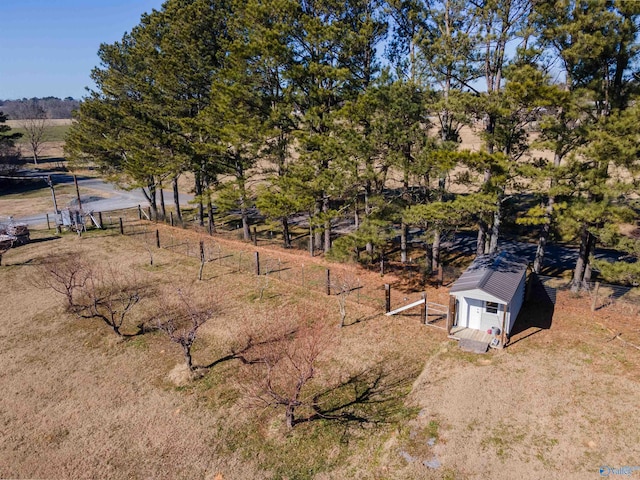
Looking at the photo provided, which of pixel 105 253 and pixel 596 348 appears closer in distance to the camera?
pixel 596 348

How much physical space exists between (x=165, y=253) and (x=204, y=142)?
858cm

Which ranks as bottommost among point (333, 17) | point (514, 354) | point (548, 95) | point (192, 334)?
point (514, 354)

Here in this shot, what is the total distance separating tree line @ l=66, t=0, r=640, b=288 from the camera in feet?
50.7

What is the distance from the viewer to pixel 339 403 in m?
13.0

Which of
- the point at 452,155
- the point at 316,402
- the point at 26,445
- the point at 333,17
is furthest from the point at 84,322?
the point at 333,17

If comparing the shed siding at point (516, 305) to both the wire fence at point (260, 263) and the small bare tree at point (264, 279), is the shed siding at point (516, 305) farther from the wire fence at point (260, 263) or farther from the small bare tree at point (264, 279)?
the small bare tree at point (264, 279)

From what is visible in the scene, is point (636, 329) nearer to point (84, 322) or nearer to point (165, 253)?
point (84, 322)

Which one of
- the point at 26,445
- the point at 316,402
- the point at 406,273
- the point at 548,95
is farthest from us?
the point at 406,273

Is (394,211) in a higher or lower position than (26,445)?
higher

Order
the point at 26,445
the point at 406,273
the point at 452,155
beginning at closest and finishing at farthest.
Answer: the point at 26,445, the point at 452,155, the point at 406,273

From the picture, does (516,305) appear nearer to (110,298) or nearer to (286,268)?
(286,268)

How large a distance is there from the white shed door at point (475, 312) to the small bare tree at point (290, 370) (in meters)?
5.90

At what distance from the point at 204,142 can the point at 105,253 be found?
1065 centimetres

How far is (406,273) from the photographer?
911 inches
